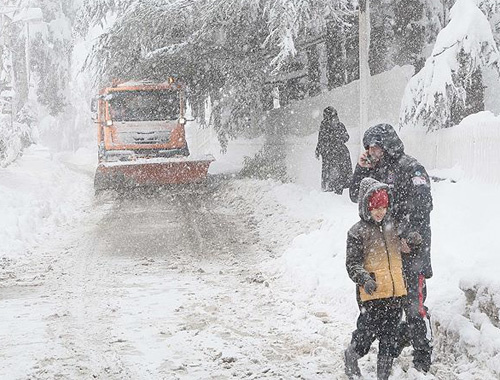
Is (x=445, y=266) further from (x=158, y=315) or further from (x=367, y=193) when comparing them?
(x=158, y=315)

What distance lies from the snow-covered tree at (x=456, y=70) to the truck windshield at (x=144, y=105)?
9738mm

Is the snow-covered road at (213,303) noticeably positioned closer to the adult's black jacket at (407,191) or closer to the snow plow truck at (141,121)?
the adult's black jacket at (407,191)

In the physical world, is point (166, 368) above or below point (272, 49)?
below

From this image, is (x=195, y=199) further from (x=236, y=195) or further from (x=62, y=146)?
(x=62, y=146)

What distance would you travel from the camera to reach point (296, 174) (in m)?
17.8

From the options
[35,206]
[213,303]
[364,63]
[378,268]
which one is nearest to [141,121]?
[35,206]

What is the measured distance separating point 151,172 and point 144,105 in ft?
7.90

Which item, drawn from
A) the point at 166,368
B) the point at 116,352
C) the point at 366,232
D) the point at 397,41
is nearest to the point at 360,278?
the point at 366,232

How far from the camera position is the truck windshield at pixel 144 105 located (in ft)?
63.1

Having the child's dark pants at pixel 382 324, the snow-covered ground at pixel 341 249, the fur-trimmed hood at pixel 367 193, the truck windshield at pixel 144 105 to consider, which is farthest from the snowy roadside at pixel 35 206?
the fur-trimmed hood at pixel 367 193

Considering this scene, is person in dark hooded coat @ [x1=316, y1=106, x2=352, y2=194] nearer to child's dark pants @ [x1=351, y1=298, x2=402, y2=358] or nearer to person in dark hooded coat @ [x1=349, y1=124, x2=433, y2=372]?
person in dark hooded coat @ [x1=349, y1=124, x2=433, y2=372]

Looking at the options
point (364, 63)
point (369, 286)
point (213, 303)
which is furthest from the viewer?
point (364, 63)

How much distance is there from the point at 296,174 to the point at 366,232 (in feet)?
43.2

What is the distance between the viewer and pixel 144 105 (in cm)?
1936
